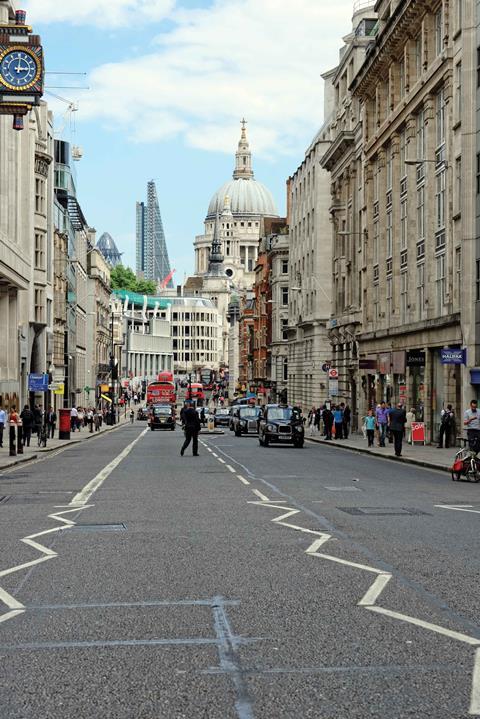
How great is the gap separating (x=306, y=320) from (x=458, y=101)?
157ft

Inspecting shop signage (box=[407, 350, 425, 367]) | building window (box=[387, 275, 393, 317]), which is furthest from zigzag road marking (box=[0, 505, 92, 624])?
building window (box=[387, 275, 393, 317])

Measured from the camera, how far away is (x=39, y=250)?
257ft

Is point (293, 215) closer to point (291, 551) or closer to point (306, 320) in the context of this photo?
point (306, 320)

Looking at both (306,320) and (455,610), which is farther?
(306,320)

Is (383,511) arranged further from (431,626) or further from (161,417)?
(161,417)

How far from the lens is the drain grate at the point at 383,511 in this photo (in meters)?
17.7

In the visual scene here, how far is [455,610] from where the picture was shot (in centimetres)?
950

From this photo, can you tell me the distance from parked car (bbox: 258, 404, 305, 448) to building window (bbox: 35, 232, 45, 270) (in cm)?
3390

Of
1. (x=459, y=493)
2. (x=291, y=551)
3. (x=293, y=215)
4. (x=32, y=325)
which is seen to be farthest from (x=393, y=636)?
(x=293, y=215)

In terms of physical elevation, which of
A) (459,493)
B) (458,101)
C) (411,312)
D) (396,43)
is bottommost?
(459,493)

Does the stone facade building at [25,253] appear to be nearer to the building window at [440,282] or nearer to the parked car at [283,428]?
the parked car at [283,428]

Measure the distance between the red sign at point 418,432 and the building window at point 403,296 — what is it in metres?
8.35

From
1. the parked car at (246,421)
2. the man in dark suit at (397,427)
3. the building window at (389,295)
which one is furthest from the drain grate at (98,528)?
the parked car at (246,421)

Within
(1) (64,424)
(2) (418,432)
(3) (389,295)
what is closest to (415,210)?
(3) (389,295)
